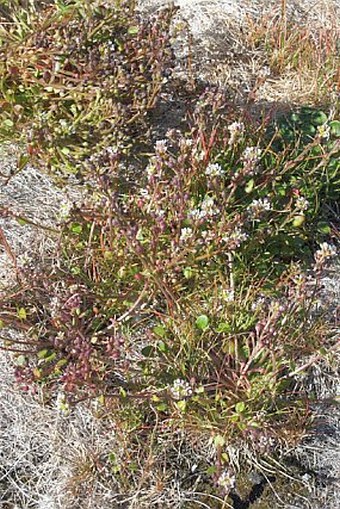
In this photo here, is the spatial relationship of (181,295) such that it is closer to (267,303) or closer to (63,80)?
(267,303)

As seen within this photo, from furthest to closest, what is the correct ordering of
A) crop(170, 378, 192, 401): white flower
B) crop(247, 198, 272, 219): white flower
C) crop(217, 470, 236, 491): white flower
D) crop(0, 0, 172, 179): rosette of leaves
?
1. crop(0, 0, 172, 179): rosette of leaves
2. crop(247, 198, 272, 219): white flower
3. crop(170, 378, 192, 401): white flower
4. crop(217, 470, 236, 491): white flower

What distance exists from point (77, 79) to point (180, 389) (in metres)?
1.32

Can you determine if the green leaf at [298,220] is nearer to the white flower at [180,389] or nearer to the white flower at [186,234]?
the white flower at [186,234]

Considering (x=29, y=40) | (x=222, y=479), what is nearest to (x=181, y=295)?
(x=222, y=479)

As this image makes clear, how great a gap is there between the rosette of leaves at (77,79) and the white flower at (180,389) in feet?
3.25

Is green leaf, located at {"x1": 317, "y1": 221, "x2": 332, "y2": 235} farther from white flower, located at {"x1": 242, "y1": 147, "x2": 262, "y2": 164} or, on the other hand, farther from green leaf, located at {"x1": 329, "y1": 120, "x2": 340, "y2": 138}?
white flower, located at {"x1": 242, "y1": 147, "x2": 262, "y2": 164}

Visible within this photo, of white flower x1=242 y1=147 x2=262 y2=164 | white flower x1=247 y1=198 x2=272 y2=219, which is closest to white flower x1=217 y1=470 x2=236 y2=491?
white flower x1=247 y1=198 x2=272 y2=219

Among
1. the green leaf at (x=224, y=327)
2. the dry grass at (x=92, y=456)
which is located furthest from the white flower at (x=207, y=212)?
the dry grass at (x=92, y=456)

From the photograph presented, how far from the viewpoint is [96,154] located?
291cm

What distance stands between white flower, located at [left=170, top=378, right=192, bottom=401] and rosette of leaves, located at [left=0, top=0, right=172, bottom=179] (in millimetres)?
991

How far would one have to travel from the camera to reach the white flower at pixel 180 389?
8.05ft

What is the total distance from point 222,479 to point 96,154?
4.11ft

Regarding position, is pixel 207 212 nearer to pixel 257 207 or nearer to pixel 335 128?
pixel 257 207

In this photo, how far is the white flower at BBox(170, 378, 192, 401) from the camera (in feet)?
8.05
